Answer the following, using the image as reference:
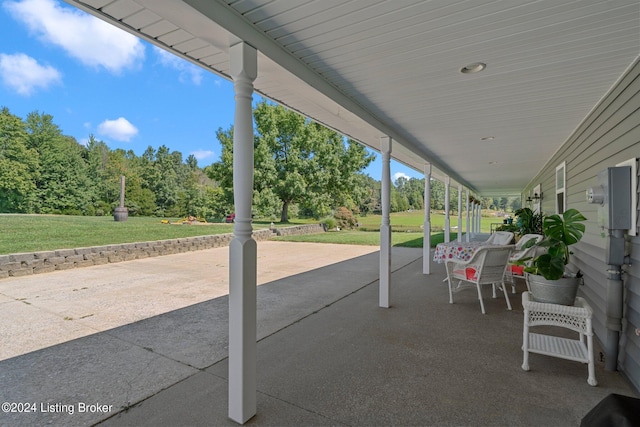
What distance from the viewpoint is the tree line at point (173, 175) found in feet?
47.9

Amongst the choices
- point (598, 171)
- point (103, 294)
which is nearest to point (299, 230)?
point (103, 294)

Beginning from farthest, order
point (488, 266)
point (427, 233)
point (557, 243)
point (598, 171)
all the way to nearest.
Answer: point (427, 233), point (488, 266), point (598, 171), point (557, 243)

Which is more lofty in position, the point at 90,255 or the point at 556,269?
the point at 556,269

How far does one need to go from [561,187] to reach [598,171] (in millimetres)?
2435

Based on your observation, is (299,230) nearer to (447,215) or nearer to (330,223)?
(330,223)

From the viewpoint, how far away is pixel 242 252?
1.89m

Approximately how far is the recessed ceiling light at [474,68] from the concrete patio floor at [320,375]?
233 centimetres

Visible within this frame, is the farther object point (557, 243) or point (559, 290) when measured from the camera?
point (557, 243)

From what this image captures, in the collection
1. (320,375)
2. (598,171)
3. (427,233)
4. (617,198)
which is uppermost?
(598,171)

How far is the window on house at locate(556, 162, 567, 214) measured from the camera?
5.07 metres

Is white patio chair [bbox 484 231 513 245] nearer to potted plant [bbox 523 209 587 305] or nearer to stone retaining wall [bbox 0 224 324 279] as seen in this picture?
potted plant [bbox 523 209 587 305]

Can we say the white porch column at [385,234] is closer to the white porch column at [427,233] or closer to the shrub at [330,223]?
the white porch column at [427,233]

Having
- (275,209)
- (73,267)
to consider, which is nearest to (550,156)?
(73,267)

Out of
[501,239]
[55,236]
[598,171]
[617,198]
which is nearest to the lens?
[617,198]
